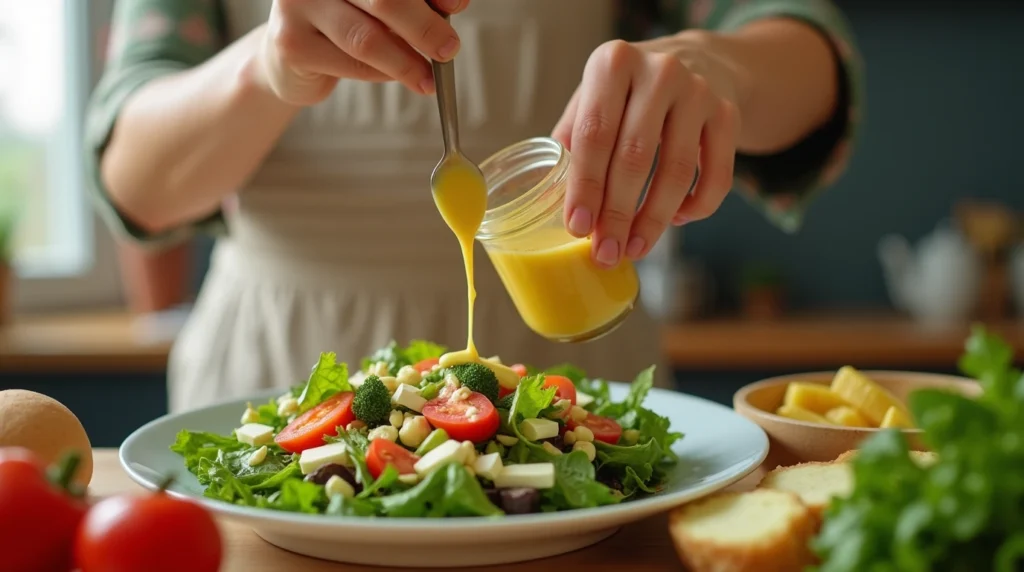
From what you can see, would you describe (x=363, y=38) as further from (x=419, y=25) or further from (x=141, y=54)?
(x=141, y=54)

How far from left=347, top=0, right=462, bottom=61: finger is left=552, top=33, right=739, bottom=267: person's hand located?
17cm

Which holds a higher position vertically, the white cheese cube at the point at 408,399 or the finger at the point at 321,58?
the finger at the point at 321,58

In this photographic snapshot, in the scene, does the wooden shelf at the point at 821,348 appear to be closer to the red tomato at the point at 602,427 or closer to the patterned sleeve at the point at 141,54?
the patterned sleeve at the point at 141,54

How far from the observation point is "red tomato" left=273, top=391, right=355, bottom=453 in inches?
41.1

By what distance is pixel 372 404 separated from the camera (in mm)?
1041

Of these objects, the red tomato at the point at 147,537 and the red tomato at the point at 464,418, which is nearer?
the red tomato at the point at 147,537

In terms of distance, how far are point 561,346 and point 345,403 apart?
847 mm

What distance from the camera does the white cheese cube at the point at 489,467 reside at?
942mm

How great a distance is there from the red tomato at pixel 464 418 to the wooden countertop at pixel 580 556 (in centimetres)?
14

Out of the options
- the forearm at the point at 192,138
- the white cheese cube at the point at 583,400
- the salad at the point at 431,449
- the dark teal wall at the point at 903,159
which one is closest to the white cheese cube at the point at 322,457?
Answer: the salad at the point at 431,449

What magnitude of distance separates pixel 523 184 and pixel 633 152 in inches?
8.4

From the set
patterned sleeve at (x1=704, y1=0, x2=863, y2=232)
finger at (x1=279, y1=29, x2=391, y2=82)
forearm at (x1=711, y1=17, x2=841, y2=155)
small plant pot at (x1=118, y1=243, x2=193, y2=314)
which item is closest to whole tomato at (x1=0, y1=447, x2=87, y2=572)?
finger at (x1=279, y1=29, x2=391, y2=82)

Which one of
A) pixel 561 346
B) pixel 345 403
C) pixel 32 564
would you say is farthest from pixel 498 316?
pixel 32 564

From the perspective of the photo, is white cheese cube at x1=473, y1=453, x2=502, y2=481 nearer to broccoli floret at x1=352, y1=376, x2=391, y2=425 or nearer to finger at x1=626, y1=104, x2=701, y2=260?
broccoli floret at x1=352, y1=376, x2=391, y2=425
